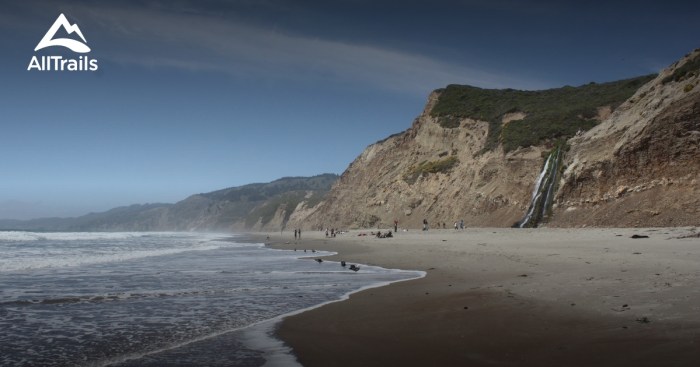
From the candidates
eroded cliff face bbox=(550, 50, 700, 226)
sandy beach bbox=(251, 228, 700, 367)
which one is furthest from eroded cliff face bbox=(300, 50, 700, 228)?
sandy beach bbox=(251, 228, 700, 367)

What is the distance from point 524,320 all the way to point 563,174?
32.2 meters

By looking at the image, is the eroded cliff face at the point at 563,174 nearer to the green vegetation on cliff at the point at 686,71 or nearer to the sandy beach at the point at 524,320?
the green vegetation on cliff at the point at 686,71

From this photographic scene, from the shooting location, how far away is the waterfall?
3669cm

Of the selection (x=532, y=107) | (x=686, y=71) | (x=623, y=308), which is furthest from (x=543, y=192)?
(x=623, y=308)

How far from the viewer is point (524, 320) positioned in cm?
727

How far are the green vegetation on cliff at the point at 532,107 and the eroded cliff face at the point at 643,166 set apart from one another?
1108cm

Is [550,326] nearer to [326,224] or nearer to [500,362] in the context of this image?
[500,362]

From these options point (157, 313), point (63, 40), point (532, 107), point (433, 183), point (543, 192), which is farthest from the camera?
point (433, 183)

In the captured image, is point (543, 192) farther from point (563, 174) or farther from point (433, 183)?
point (433, 183)

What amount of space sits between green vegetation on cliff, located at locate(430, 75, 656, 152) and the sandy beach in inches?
1474

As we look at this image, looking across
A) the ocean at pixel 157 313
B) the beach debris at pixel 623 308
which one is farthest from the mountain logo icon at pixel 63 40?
the beach debris at pixel 623 308

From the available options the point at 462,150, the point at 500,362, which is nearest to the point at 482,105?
the point at 462,150

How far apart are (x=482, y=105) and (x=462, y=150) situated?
26.8ft

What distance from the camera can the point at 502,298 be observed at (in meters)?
9.20
